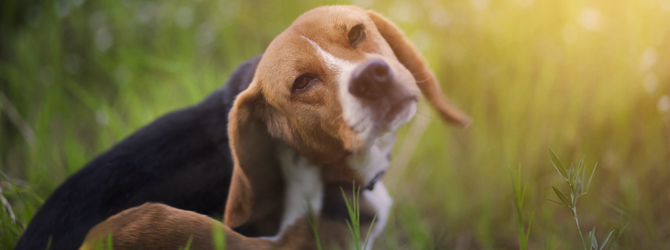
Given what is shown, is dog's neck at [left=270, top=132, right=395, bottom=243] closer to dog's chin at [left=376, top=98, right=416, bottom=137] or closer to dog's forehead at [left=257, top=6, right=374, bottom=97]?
dog's chin at [left=376, top=98, right=416, bottom=137]

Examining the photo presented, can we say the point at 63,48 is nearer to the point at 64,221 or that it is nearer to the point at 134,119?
Answer: the point at 134,119

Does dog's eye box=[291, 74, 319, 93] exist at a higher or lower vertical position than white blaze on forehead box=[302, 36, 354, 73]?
lower

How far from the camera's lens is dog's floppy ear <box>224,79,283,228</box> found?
1429 mm

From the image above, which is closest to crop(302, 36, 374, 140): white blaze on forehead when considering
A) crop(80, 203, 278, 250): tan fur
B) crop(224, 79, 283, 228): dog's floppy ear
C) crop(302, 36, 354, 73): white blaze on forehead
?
crop(302, 36, 354, 73): white blaze on forehead

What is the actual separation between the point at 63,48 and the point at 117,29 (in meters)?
0.53

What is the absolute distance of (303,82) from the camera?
146 cm

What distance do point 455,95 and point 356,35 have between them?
1.81 meters

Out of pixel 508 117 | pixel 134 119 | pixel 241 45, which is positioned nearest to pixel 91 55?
pixel 134 119

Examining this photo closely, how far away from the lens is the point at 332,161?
162 centimetres

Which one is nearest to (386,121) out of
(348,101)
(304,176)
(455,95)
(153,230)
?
(348,101)

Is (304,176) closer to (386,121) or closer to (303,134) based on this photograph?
(303,134)

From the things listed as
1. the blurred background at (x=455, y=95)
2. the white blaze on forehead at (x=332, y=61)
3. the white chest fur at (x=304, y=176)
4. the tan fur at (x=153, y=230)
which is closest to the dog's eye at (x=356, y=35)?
the white blaze on forehead at (x=332, y=61)

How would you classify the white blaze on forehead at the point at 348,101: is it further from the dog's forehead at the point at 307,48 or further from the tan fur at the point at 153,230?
the tan fur at the point at 153,230

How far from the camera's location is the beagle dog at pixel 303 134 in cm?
133
